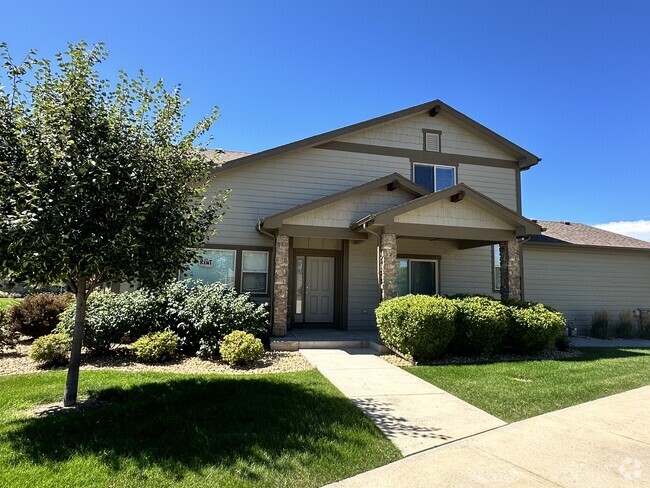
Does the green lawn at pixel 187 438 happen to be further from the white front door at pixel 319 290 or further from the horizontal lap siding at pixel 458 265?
the horizontal lap siding at pixel 458 265

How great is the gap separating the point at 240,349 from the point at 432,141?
994 centimetres

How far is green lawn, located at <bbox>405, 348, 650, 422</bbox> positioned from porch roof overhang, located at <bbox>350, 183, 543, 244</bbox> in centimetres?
336

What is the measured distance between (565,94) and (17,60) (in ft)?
50.6

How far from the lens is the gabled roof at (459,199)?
32.1 feet

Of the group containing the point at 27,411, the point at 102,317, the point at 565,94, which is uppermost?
the point at 565,94

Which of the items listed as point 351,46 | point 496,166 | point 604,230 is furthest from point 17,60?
point 604,230

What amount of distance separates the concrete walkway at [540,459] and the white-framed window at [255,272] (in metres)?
8.37

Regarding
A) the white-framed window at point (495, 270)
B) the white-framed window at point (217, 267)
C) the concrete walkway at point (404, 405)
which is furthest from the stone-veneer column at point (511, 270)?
the white-framed window at point (217, 267)

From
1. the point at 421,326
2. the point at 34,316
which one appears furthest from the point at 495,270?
the point at 34,316

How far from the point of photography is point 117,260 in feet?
16.3

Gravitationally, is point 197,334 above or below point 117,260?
below

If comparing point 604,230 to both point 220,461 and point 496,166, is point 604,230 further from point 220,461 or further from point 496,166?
point 220,461

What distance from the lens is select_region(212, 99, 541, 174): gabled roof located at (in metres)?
12.1

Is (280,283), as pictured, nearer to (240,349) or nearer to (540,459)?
(240,349)
